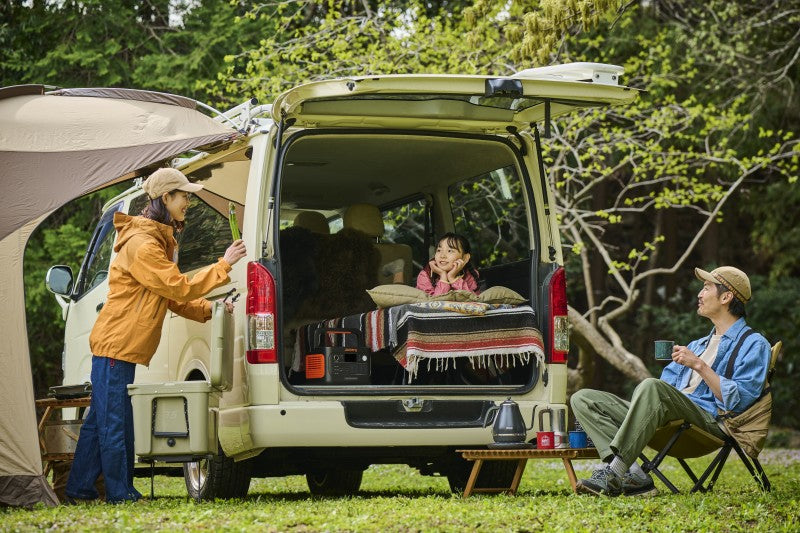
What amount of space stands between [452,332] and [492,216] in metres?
1.61

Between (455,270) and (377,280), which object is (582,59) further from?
(455,270)

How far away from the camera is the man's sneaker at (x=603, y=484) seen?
→ 5891mm

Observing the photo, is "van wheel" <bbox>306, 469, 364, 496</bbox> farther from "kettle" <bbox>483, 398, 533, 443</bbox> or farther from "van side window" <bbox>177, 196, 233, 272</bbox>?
"kettle" <bbox>483, 398, 533, 443</bbox>

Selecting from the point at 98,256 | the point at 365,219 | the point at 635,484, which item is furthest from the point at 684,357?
the point at 98,256

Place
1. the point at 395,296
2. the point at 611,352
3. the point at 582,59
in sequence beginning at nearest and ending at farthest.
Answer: the point at 395,296, the point at 611,352, the point at 582,59

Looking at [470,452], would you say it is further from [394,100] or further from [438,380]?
[394,100]

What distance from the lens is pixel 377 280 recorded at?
770 cm

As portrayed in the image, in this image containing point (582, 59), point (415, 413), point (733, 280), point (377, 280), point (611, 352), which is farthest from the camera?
point (582, 59)

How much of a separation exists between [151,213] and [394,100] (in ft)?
4.77

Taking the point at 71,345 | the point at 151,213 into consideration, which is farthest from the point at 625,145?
the point at 151,213

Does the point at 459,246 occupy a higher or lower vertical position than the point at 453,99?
lower

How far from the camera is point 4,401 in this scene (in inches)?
256

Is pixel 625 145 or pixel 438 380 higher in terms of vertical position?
pixel 625 145

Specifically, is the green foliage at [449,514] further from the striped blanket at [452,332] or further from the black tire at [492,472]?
the striped blanket at [452,332]
